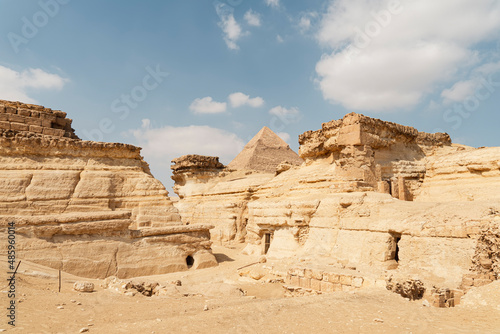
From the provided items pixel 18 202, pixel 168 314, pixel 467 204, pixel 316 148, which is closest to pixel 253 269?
pixel 168 314

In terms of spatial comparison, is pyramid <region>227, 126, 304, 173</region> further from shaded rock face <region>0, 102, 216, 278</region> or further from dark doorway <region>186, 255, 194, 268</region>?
shaded rock face <region>0, 102, 216, 278</region>

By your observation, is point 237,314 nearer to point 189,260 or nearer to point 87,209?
point 87,209

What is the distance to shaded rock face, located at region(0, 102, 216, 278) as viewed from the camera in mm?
9273

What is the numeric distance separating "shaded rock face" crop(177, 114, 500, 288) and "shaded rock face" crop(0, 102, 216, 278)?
370cm

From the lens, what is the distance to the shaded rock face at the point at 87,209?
365 inches

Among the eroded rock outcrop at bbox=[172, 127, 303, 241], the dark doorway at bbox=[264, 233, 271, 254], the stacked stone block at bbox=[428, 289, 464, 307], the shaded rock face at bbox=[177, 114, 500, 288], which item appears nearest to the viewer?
the stacked stone block at bbox=[428, 289, 464, 307]

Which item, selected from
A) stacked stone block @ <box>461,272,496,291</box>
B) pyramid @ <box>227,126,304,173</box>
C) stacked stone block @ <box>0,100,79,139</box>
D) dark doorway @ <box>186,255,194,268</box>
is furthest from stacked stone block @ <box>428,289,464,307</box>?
pyramid @ <box>227,126,304,173</box>

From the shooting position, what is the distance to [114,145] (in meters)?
12.3

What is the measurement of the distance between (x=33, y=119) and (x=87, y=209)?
14.1 ft

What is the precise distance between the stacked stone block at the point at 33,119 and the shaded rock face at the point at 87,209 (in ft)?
0.16

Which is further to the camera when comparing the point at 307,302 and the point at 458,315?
the point at 307,302

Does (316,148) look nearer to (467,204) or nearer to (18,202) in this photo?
(467,204)

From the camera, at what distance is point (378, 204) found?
10859 mm

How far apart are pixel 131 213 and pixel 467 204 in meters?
9.74
